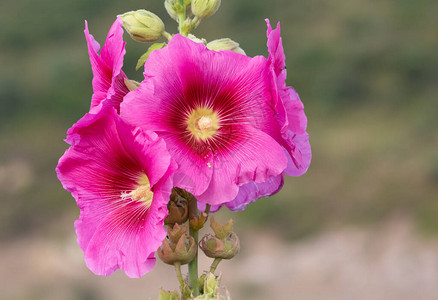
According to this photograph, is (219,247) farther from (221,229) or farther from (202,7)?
(202,7)

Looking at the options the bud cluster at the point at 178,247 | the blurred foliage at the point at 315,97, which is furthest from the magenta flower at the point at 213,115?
the blurred foliage at the point at 315,97

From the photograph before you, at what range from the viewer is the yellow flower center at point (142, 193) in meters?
1.41

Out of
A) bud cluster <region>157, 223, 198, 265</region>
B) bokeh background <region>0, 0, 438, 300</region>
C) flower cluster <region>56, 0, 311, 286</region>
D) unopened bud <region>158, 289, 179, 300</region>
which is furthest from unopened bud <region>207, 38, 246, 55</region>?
bokeh background <region>0, 0, 438, 300</region>

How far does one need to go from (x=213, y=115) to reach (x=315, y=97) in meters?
10.2

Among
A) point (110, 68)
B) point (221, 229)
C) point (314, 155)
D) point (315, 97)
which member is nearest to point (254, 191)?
point (221, 229)

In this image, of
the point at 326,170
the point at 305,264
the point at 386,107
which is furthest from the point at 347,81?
the point at 305,264

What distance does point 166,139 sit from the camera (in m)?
1.35

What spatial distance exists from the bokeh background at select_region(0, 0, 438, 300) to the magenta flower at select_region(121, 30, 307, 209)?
6232 mm

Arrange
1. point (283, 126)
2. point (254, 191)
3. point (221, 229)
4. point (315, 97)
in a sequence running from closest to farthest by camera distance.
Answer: point (283, 126) → point (221, 229) → point (254, 191) → point (315, 97)

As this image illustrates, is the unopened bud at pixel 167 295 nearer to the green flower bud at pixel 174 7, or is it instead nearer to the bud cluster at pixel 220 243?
the bud cluster at pixel 220 243

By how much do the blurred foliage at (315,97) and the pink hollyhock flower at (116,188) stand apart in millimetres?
7187

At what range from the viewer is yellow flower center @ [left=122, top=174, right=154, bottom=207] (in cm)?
141

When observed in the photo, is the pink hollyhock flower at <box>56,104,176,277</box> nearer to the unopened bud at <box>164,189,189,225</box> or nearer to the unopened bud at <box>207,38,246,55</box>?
the unopened bud at <box>164,189,189,225</box>

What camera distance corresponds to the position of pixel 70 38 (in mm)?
12844
